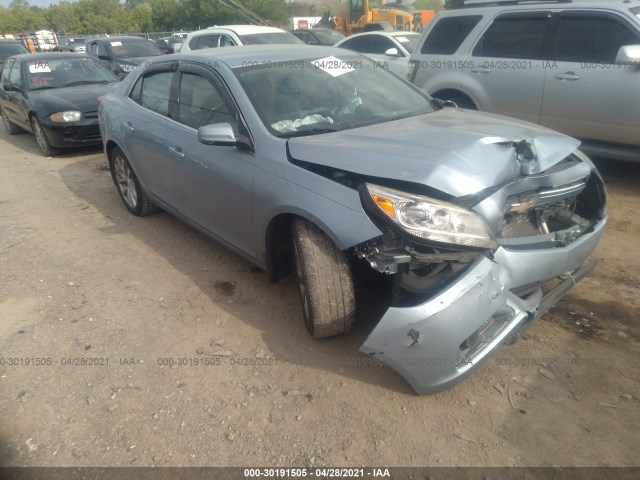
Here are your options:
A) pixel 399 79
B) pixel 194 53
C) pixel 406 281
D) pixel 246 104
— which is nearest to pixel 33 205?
pixel 194 53

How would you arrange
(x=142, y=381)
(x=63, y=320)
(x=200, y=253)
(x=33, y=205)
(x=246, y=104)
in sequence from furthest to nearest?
(x=33, y=205)
(x=200, y=253)
(x=63, y=320)
(x=246, y=104)
(x=142, y=381)

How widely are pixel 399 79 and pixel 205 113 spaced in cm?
163

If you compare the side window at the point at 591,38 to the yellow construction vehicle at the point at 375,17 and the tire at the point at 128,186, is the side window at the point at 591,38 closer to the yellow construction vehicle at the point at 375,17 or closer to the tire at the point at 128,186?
the tire at the point at 128,186

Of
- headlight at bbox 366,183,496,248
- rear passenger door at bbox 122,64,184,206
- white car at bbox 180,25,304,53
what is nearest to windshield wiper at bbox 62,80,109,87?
white car at bbox 180,25,304,53

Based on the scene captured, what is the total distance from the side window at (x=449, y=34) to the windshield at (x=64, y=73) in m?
5.73

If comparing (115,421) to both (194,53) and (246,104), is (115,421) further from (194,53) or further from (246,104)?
(194,53)

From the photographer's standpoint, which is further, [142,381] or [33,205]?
[33,205]

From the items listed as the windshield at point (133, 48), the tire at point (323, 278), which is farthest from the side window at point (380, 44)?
the tire at point (323, 278)

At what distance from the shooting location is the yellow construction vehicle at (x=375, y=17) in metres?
19.5

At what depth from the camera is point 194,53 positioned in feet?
13.1

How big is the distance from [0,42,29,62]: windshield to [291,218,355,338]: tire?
15.9 meters

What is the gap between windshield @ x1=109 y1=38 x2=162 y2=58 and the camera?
13.0 m

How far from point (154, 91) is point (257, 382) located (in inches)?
114

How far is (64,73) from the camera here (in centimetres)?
866
